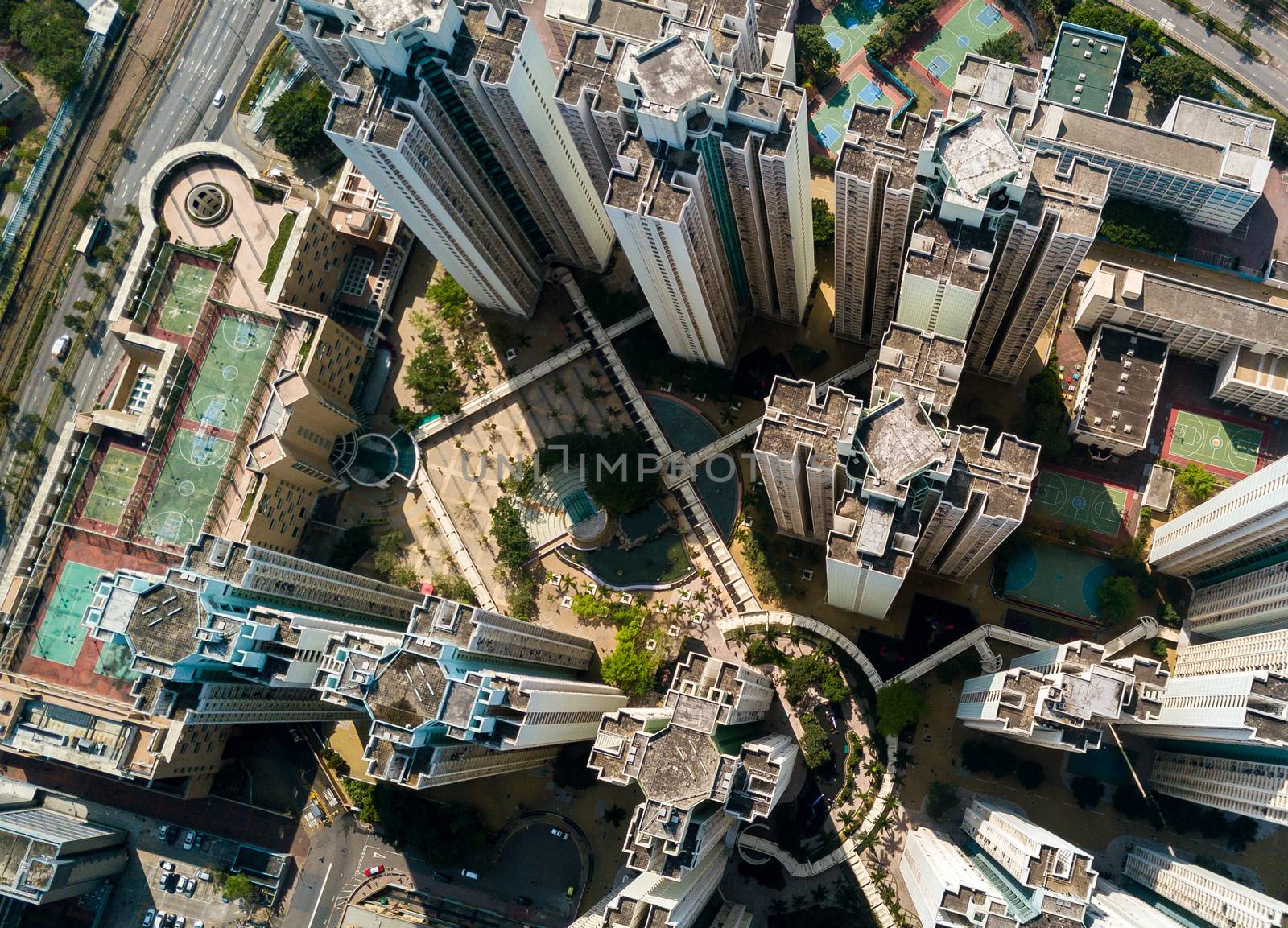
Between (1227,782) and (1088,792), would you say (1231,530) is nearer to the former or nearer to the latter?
(1227,782)

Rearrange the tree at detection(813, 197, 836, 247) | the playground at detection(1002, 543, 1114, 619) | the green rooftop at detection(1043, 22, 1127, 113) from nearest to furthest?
the playground at detection(1002, 543, 1114, 619) → the green rooftop at detection(1043, 22, 1127, 113) → the tree at detection(813, 197, 836, 247)

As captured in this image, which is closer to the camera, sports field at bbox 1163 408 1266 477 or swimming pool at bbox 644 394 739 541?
sports field at bbox 1163 408 1266 477

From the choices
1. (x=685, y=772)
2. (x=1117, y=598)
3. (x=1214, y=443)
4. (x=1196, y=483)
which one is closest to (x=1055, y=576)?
(x=1117, y=598)

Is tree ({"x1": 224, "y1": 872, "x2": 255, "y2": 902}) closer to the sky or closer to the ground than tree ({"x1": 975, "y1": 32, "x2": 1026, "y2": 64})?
closer to the ground

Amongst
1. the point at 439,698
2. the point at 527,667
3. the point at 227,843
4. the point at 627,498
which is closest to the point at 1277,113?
the point at 627,498

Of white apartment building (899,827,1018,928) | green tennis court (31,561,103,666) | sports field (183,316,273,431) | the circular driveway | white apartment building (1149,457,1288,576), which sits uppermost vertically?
white apartment building (1149,457,1288,576)

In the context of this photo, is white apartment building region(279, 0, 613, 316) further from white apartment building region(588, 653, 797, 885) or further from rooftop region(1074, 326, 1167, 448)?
rooftop region(1074, 326, 1167, 448)

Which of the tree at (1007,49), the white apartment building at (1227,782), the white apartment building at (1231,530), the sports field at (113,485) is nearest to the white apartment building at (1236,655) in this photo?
the white apartment building at (1231,530)

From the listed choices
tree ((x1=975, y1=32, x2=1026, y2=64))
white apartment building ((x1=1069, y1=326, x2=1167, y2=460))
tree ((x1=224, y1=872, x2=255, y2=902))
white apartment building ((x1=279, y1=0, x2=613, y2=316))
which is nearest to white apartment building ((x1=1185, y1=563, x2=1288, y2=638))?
white apartment building ((x1=1069, y1=326, x2=1167, y2=460))
